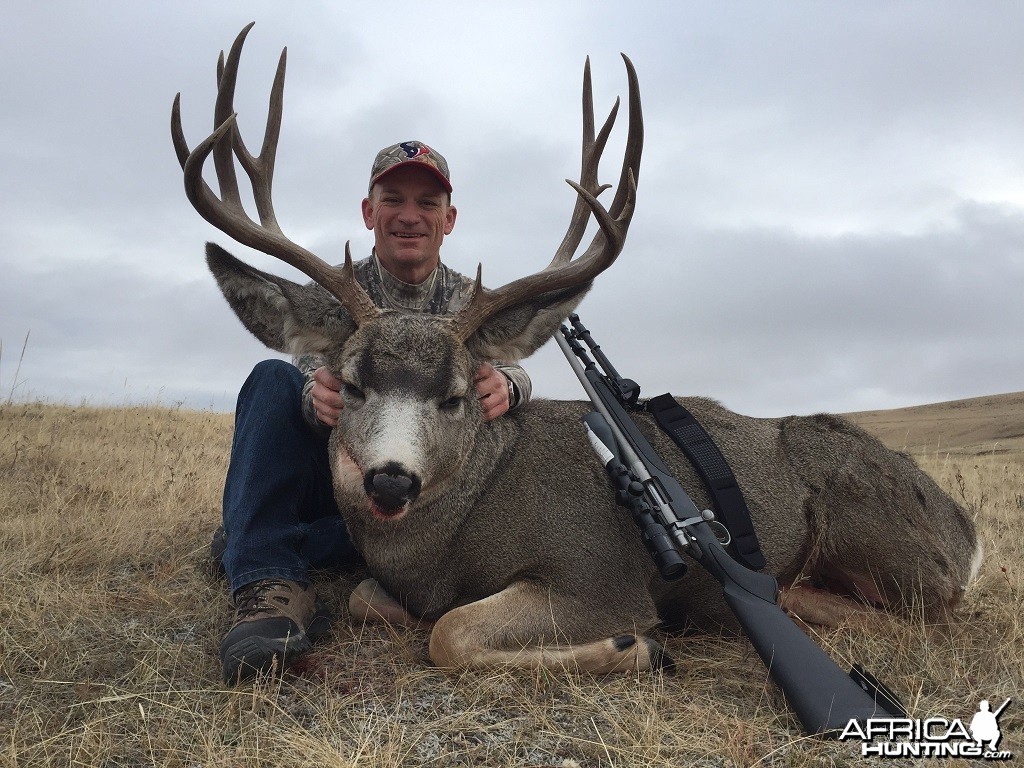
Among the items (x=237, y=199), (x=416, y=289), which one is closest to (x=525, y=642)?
(x=416, y=289)

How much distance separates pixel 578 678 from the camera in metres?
4.08

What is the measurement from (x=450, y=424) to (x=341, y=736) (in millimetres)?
1712

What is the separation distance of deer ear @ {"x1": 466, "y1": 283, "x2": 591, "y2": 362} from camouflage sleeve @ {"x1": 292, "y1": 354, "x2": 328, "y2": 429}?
1006 millimetres

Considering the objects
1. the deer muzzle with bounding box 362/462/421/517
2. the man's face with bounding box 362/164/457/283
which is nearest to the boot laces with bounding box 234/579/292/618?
the deer muzzle with bounding box 362/462/421/517

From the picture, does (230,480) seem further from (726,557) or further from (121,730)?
(726,557)

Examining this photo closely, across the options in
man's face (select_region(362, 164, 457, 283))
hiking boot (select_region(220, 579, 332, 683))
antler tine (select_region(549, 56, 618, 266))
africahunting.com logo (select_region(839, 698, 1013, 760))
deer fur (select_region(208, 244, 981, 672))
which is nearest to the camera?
africahunting.com logo (select_region(839, 698, 1013, 760))

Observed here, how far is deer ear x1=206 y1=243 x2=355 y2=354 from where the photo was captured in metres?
4.79

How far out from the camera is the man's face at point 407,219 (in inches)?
249

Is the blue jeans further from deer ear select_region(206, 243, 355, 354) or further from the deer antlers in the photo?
the deer antlers

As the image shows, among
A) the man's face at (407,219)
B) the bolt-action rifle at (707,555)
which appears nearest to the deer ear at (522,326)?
the bolt-action rifle at (707,555)

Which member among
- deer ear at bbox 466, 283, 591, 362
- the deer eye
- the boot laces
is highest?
deer ear at bbox 466, 283, 591, 362

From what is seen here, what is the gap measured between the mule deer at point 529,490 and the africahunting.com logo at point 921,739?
1.19 metres

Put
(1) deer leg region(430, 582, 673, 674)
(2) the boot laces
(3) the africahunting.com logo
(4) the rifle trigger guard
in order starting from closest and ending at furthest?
(3) the africahunting.com logo < (1) deer leg region(430, 582, 673, 674) < (4) the rifle trigger guard < (2) the boot laces

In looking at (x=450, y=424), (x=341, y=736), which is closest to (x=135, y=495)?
(x=450, y=424)
